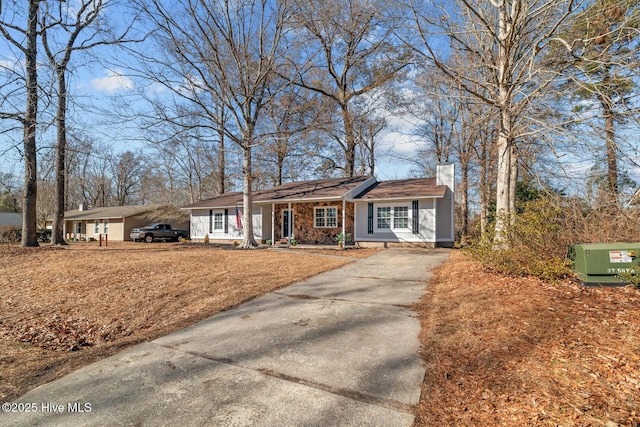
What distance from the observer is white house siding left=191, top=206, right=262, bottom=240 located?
1969cm

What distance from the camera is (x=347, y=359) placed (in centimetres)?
351

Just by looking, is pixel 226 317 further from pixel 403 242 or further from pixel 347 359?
pixel 403 242

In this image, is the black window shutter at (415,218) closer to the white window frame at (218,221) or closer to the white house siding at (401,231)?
the white house siding at (401,231)

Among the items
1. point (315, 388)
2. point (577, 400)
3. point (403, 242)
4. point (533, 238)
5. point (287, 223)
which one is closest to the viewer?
point (577, 400)

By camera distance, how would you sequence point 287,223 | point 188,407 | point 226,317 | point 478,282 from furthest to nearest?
point 287,223 < point 478,282 < point 226,317 < point 188,407

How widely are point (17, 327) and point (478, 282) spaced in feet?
27.8

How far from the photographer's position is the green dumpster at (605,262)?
502 centimetres

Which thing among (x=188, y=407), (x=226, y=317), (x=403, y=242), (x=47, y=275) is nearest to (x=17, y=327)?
(x=226, y=317)

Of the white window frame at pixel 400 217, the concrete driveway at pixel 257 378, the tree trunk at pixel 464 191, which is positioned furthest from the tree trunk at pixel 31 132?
A: the tree trunk at pixel 464 191

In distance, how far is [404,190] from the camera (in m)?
16.5

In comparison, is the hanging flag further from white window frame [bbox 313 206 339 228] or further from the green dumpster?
the green dumpster

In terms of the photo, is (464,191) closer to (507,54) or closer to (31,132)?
(507,54)

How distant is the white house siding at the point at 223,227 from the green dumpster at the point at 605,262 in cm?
1635

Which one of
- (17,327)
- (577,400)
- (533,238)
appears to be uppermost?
(533,238)
